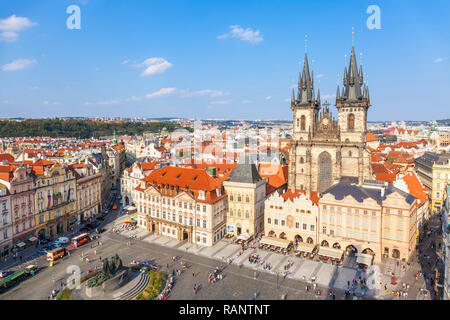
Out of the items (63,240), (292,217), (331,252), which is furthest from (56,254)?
(331,252)

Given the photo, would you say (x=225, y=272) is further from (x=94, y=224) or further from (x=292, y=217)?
(x=94, y=224)

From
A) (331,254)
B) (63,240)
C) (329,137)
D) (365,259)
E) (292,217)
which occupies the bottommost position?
(365,259)

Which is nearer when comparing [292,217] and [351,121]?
[292,217]

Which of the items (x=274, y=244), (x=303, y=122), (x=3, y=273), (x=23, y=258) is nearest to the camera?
(x=3, y=273)

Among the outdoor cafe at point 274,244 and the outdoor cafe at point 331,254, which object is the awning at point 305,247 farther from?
the outdoor cafe at point 274,244

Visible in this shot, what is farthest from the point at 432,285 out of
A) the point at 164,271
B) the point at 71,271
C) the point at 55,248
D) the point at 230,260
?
the point at 55,248

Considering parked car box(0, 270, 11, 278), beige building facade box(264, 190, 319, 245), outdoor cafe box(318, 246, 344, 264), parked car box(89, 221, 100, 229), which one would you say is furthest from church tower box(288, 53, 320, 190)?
parked car box(0, 270, 11, 278)
